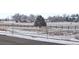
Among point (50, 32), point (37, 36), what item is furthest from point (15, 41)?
point (50, 32)

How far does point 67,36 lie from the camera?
572cm

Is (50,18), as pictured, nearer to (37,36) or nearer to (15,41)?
(37,36)

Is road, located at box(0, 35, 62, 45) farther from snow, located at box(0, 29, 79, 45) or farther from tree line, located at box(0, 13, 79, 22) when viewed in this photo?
tree line, located at box(0, 13, 79, 22)

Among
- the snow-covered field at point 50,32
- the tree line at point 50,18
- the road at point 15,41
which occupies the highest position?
the tree line at point 50,18

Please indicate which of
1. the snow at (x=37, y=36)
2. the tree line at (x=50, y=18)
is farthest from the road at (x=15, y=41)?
the tree line at (x=50, y=18)

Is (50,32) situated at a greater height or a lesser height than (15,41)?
greater

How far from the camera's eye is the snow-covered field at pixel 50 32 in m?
5.69

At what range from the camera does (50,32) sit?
18.9 feet

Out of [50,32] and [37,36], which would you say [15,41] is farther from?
[50,32]

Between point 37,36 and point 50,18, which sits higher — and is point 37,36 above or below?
below

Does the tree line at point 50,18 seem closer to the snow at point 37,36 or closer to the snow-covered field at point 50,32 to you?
the snow-covered field at point 50,32

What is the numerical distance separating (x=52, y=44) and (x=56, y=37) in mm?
152

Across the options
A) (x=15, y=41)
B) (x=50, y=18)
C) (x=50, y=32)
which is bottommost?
(x=15, y=41)
